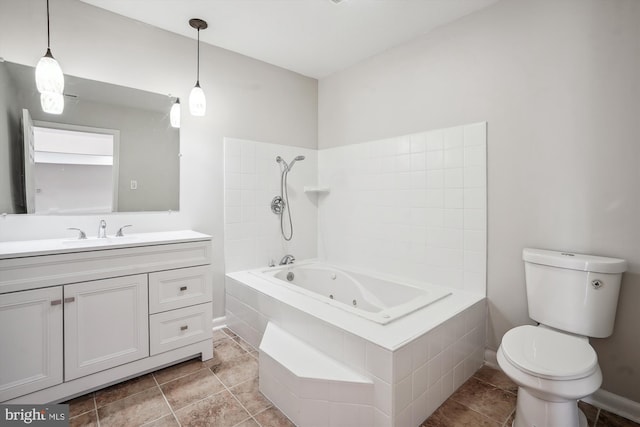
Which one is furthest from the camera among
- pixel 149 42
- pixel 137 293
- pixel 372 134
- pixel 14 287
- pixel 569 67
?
pixel 372 134

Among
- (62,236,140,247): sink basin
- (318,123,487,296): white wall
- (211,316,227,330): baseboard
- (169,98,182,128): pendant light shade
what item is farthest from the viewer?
(211,316,227,330): baseboard

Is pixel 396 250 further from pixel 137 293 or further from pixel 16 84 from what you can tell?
pixel 16 84

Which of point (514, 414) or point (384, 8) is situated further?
point (384, 8)

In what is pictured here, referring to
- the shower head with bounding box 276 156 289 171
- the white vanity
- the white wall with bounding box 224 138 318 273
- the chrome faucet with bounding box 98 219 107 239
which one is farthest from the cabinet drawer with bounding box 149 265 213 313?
the shower head with bounding box 276 156 289 171

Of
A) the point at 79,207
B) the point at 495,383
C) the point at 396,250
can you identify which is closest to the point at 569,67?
the point at 396,250

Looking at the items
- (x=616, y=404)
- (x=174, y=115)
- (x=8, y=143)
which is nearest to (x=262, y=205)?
(x=174, y=115)

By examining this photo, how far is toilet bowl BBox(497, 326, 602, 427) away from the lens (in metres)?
1.25

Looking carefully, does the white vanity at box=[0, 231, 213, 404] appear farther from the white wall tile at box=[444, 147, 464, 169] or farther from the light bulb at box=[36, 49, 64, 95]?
the white wall tile at box=[444, 147, 464, 169]

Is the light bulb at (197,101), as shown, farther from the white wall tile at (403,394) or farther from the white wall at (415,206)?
the white wall tile at (403,394)

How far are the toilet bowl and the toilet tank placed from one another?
0.45 ft

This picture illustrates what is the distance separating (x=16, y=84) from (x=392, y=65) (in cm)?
262

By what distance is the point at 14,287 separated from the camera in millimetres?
1516

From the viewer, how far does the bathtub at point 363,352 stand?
144 cm

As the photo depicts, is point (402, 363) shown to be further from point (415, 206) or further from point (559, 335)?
point (415, 206)
